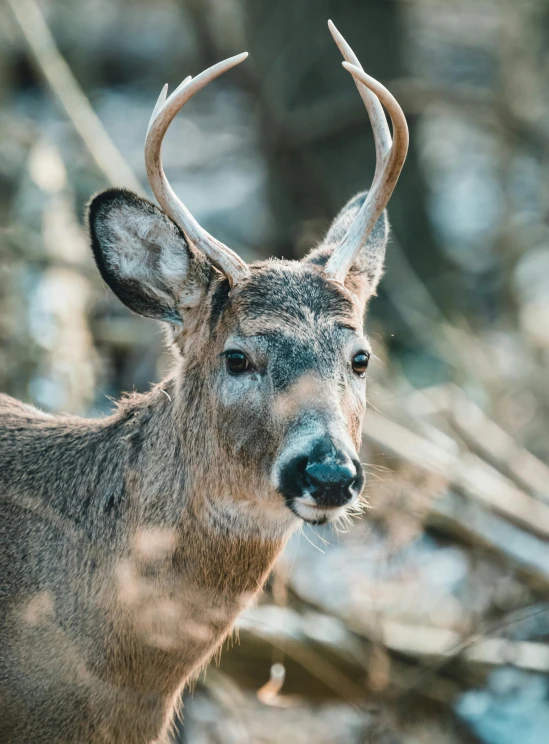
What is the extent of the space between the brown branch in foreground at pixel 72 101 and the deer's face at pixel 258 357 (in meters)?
3.62

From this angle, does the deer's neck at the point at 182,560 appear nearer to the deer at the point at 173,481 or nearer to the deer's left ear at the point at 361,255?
the deer at the point at 173,481

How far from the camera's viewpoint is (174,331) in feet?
15.1

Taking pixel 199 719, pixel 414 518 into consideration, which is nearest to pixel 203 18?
pixel 414 518

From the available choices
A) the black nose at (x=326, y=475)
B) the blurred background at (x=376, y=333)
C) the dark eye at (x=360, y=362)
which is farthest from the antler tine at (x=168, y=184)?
the blurred background at (x=376, y=333)

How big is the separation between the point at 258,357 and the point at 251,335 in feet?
0.31

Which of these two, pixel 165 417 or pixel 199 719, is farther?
pixel 199 719

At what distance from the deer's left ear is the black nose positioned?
44.1 inches

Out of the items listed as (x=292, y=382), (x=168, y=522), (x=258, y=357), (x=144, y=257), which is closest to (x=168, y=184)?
(x=144, y=257)

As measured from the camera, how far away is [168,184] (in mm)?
4301

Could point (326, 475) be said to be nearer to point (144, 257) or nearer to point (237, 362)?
point (237, 362)

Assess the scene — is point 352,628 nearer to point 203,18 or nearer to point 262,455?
point 262,455

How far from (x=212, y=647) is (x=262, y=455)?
847 millimetres

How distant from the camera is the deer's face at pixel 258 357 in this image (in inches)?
152

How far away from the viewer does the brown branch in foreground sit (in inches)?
322
